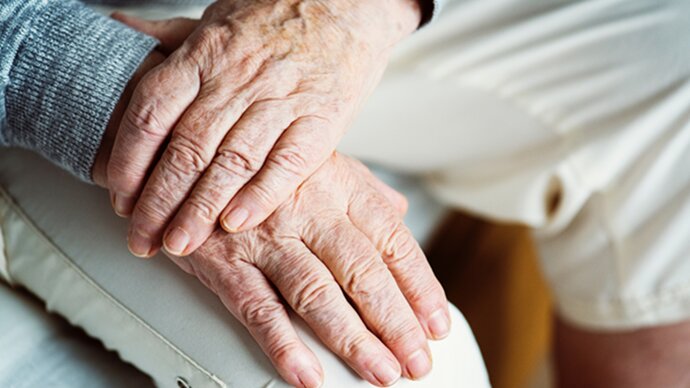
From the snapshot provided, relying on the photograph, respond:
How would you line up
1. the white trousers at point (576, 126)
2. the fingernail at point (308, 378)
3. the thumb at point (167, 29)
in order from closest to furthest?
1. the fingernail at point (308, 378)
2. the thumb at point (167, 29)
3. the white trousers at point (576, 126)

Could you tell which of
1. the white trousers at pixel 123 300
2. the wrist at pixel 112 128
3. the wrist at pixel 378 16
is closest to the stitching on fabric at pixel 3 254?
the white trousers at pixel 123 300

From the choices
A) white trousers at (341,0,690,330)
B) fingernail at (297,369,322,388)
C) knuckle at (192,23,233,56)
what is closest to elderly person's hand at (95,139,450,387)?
fingernail at (297,369,322,388)

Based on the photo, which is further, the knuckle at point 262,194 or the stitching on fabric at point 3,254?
the stitching on fabric at point 3,254

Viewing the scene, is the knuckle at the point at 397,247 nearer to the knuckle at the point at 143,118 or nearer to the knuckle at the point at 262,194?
the knuckle at the point at 262,194

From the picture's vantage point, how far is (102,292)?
652 millimetres

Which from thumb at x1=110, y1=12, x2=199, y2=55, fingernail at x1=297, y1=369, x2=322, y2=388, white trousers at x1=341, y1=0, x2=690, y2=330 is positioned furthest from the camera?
white trousers at x1=341, y1=0, x2=690, y2=330

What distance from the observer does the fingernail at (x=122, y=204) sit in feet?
2.06

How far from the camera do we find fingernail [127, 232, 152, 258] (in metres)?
0.62

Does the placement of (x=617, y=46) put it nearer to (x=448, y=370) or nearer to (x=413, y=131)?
(x=413, y=131)

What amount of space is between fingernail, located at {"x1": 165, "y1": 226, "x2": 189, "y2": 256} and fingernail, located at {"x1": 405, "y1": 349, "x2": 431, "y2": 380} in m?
0.20

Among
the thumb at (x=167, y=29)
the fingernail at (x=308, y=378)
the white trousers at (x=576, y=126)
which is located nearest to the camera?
the fingernail at (x=308, y=378)

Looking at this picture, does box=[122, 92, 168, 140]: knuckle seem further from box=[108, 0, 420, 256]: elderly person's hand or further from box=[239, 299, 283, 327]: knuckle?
box=[239, 299, 283, 327]: knuckle

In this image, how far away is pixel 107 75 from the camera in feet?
2.04

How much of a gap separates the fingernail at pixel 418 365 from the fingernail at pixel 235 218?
171 mm
